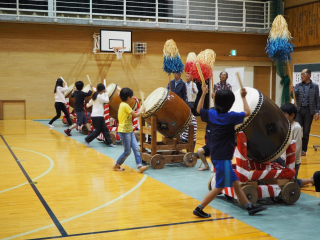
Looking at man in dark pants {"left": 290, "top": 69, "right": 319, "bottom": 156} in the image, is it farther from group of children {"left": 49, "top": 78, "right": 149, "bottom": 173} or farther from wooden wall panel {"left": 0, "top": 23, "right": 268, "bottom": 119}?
wooden wall panel {"left": 0, "top": 23, "right": 268, "bottom": 119}

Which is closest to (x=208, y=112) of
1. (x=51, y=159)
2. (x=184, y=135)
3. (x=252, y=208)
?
(x=252, y=208)

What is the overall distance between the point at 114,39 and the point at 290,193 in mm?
12255

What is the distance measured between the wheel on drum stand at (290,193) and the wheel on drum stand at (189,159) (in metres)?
2.42

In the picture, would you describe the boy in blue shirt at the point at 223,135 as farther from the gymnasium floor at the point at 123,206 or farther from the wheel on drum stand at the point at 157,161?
the wheel on drum stand at the point at 157,161

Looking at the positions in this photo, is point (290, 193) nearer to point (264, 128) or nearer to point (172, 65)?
point (264, 128)

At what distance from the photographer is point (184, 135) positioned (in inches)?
301

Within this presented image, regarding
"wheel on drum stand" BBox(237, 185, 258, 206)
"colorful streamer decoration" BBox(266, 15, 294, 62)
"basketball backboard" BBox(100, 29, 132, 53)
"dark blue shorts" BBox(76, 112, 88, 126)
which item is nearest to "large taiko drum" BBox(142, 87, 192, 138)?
"colorful streamer decoration" BBox(266, 15, 294, 62)

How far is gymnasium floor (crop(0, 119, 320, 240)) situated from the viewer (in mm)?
3730

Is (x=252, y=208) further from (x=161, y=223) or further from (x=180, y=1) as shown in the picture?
(x=180, y=1)

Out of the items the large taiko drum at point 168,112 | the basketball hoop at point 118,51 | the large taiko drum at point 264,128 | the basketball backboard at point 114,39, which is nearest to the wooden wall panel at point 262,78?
the basketball backboard at point 114,39

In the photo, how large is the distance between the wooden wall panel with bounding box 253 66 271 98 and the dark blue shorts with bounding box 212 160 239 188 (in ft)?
50.5

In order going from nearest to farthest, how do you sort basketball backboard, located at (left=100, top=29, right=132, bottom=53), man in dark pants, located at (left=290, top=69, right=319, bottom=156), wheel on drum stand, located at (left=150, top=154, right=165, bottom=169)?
1. wheel on drum stand, located at (left=150, top=154, right=165, bottom=169)
2. man in dark pants, located at (left=290, top=69, right=319, bottom=156)
3. basketball backboard, located at (left=100, top=29, right=132, bottom=53)

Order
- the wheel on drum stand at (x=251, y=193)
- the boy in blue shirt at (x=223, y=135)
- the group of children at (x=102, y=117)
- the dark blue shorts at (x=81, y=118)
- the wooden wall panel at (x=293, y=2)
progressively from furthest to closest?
the wooden wall panel at (x=293, y=2)
the dark blue shorts at (x=81, y=118)
the group of children at (x=102, y=117)
the wheel on drum stand at (x=251, y=193)
the boy in blue shirt at (x=223, y=135)

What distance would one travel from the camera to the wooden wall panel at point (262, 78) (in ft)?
61.9
